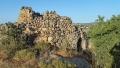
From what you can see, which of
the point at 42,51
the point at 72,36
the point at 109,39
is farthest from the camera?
the point at 109,39

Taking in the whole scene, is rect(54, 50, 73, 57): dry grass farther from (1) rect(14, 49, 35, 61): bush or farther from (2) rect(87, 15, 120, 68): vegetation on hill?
(2) rect(87, 15, 120, 68): vegetation on hill

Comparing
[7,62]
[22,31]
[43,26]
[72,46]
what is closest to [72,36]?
[72,46]

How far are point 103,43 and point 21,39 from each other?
12.4 m

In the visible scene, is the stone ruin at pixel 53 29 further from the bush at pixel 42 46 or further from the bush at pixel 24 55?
the bush at pixel 24 55

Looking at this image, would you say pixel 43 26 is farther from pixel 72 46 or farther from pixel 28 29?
pixel 72 46

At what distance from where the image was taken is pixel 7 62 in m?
14.8

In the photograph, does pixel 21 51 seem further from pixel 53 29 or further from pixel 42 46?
pixel 53 29

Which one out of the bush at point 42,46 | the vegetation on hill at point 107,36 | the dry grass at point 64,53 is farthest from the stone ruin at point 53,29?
the vegetation on hill at point 107,36

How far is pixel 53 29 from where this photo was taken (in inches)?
760

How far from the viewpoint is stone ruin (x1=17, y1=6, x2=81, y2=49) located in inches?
742

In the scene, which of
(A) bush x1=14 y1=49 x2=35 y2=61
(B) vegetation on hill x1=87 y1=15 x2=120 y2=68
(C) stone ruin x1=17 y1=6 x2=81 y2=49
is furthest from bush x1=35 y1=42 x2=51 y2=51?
(B) vegetation on hill x1=87 y1=15 x2=120 y2=68

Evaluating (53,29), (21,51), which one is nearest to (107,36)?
(53,29)

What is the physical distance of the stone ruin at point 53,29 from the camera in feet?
61.8

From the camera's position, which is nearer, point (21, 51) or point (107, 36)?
point (21, 51)
